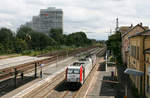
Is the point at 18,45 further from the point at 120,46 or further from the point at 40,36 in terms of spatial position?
the point at 120,46

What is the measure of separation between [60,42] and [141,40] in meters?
102

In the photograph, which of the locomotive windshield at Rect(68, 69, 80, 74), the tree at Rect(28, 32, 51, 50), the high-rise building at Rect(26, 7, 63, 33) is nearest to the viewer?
the locomotive windshield at Rect(68, 69, 80, 74)

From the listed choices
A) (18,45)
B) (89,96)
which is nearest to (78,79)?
(89,96)

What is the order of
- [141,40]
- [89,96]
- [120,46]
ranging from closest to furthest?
1. [141,40]
2. [89,96]
3. [120,46]

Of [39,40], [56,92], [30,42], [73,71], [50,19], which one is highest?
[50,19]

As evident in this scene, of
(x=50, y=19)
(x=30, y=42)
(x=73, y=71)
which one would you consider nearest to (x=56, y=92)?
(x=73, y=71)

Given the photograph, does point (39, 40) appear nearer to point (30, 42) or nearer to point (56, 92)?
point (30, 42)

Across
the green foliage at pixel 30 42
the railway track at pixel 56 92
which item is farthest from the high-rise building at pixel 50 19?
the railway track at pixel 56 92

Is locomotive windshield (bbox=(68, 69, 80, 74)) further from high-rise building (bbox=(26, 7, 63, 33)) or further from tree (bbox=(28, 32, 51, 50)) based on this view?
high-rise building (bbox=(26, 7, 63, 33))

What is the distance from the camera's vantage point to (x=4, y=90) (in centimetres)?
2156

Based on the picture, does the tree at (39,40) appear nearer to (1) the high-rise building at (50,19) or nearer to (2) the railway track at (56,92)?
(2) the railway track at (56,92)

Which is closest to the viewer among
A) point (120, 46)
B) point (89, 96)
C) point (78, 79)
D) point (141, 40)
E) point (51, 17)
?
point (141, 40)

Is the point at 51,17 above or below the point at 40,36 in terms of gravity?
above

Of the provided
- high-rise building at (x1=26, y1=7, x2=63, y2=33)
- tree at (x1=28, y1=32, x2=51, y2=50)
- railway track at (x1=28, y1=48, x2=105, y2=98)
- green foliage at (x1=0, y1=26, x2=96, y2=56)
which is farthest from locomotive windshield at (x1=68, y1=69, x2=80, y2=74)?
high-rise building at (x1=26, y1=7, x2=63, y2=33)
